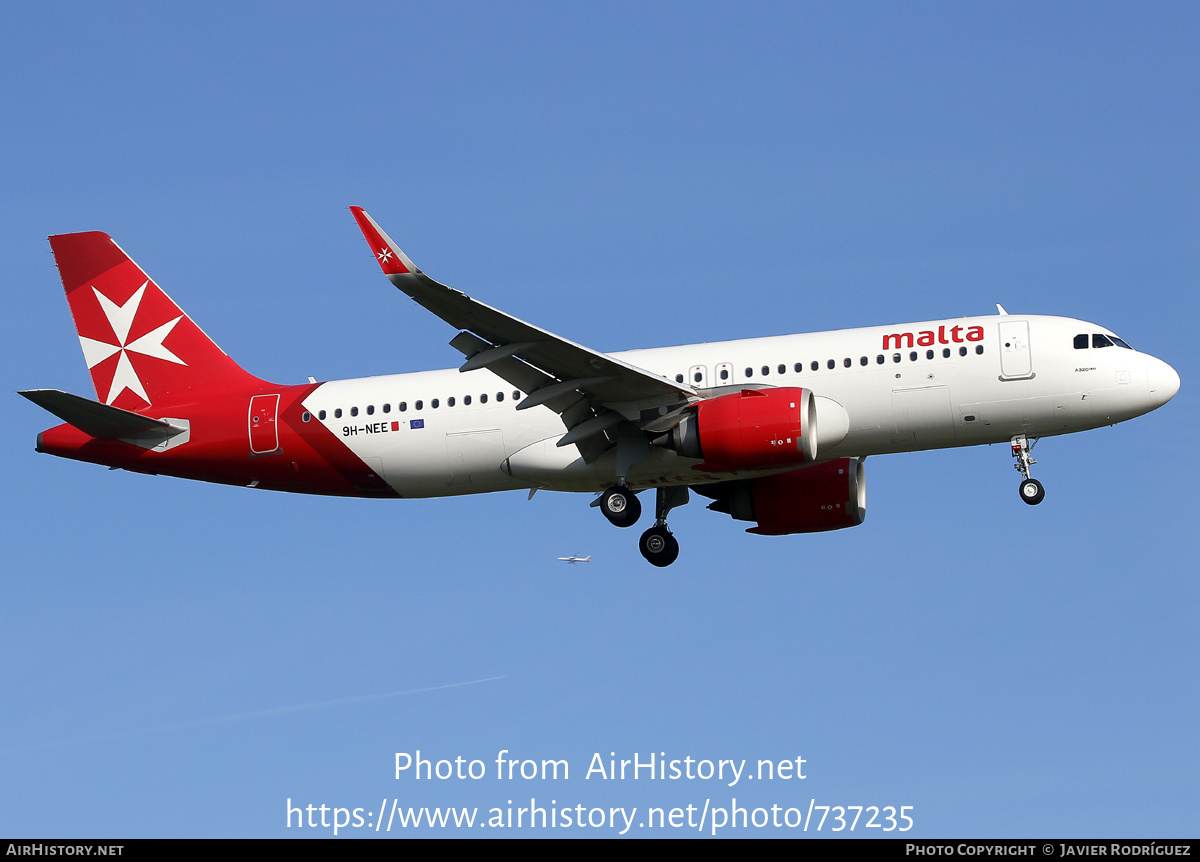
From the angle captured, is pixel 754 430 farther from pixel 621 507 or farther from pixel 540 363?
pixel 540 363

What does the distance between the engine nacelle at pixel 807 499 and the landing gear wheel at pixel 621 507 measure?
168 inches

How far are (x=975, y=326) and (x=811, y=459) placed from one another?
5.26 meters

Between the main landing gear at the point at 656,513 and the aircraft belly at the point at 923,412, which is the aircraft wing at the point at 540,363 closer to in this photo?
the main landing gear at the point at 656,513

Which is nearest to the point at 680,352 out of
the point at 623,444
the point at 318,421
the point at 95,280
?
the point at 623,444

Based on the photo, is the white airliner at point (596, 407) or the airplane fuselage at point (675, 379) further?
the airplane fuselage at point (675, 379)

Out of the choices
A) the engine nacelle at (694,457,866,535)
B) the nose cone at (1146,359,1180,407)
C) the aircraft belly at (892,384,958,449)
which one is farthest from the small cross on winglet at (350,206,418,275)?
the nose cone at (1146,359,1180,407)

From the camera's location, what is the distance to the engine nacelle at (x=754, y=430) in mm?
33062

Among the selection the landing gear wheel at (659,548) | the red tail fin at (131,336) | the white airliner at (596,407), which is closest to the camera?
the white airliner at (596,407)

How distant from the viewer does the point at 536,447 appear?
3628 centimetres

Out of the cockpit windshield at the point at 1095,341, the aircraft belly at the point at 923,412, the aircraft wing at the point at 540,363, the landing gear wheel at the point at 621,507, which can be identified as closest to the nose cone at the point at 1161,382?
the cockpit windshield at the point at 1095,341

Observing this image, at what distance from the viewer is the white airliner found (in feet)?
111

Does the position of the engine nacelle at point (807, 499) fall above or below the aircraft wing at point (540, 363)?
below

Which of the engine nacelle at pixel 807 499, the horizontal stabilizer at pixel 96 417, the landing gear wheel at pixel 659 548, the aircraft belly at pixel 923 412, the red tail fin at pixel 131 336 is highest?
the red tail fin at pixel 131 336

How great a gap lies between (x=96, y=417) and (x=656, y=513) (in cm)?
1467
